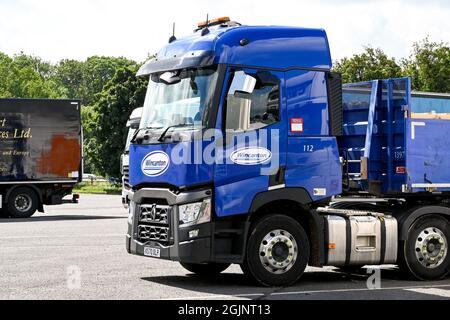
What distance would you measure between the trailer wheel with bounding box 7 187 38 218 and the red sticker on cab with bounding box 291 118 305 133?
53.8 ft

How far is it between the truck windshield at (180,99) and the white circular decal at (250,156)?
1.82 ft

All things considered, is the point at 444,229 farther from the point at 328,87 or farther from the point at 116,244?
the point at 116,244

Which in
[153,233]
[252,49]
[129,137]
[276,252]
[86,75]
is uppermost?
[86,75]

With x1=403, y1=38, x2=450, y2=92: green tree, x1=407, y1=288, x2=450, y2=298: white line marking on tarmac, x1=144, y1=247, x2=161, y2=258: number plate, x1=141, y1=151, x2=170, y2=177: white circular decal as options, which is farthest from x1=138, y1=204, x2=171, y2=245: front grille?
x1=403, y1=38, x2=450, y2=92: green tree

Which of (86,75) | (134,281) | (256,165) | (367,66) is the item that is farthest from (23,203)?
(86,75)

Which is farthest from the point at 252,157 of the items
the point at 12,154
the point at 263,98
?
the point at 12,154

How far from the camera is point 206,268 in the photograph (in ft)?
42.1

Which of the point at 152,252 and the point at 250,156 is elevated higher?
the point at 250,156

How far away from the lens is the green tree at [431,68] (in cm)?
4381

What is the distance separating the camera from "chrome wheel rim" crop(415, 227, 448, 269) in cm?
1231

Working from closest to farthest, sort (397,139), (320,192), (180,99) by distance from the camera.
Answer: (180,99), (320,192), (397,139)

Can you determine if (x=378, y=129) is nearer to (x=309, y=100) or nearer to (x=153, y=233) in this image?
(x=309, y=100)

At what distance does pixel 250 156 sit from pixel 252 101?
27.8 inches

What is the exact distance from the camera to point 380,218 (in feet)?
40.1
